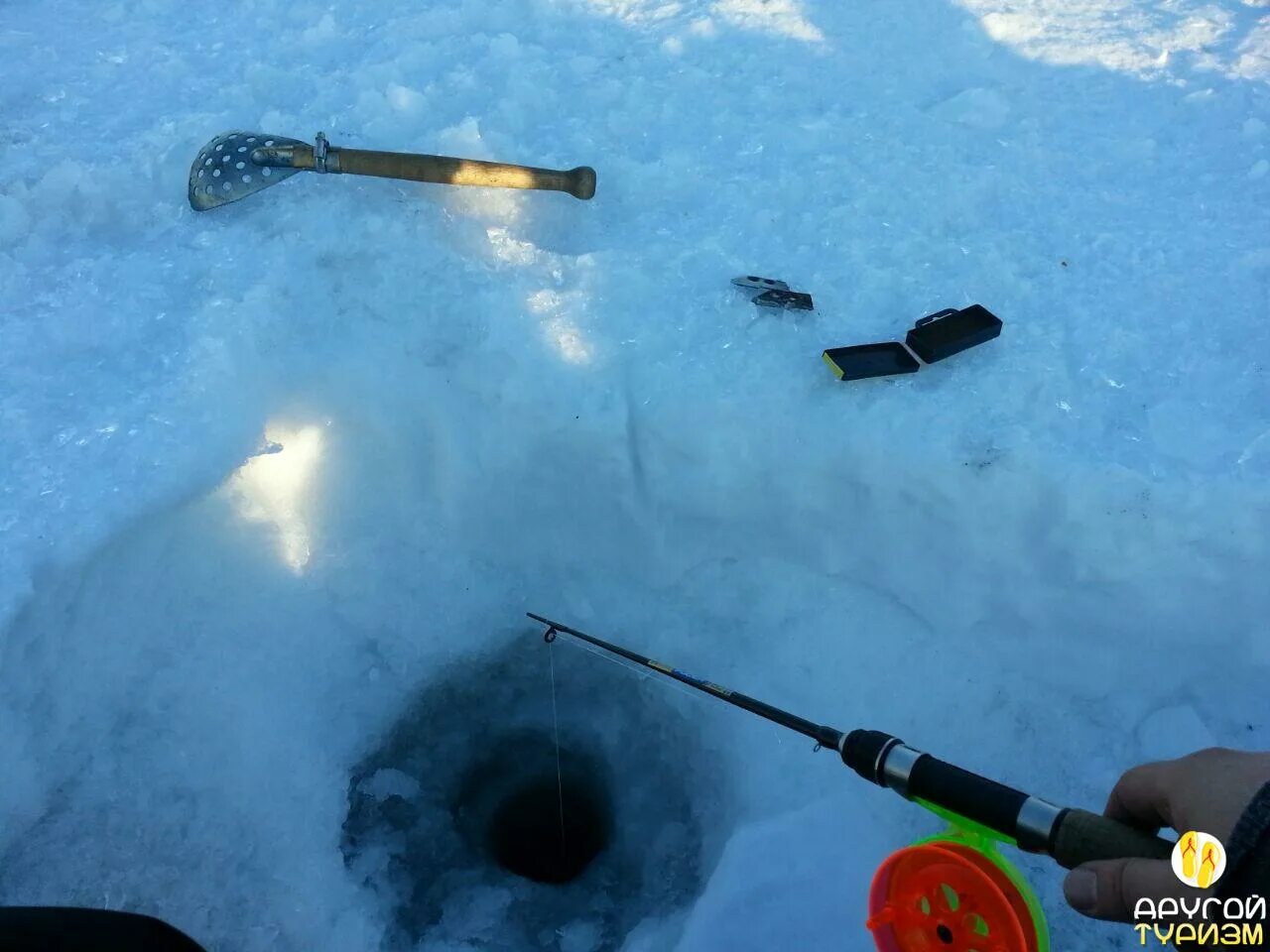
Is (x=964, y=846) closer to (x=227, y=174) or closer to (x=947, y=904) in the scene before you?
(x=947, y=904)

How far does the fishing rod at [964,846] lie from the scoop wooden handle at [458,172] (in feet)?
6.39

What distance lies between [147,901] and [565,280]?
1999mm

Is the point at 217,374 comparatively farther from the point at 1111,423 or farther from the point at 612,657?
the point at 1111,423

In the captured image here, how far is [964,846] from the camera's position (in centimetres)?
158

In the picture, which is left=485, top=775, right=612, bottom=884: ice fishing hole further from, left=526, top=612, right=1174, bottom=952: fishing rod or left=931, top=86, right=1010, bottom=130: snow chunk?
left=931, top=86, right=1010, bottom=130: snow chunk

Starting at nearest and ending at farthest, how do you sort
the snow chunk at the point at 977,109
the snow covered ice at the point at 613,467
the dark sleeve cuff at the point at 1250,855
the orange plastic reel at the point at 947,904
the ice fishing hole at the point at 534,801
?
the dark sleeve cuff at the point at 1250,855, the orange plastic reel at the point at 947,904, the snow covered ice at the point at 613,467, the ice fishing hole at the point at 534,801, the snow chunk at the point at 977,109

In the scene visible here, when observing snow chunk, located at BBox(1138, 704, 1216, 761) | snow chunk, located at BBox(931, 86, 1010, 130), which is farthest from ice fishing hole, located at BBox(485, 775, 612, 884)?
snow chunk, located at BBox(931, 86, 1010, 130)

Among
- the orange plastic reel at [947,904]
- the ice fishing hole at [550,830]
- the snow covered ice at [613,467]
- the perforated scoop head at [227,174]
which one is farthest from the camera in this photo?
the perforated scoop head at [227,174]

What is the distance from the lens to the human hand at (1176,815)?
125cm

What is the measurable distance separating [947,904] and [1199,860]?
1.52ft

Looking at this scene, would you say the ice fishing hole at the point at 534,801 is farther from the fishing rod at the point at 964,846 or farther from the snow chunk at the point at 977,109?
the snow chunk at the point at 977,109

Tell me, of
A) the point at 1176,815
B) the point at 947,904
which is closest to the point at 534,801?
the point at 947,904

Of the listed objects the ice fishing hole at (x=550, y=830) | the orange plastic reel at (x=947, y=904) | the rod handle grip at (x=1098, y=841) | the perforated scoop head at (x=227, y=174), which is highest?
the rod handle grip at (x=1098, y=841)

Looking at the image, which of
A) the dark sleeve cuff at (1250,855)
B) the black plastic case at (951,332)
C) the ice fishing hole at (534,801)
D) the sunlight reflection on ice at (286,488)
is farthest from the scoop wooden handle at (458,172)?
the dark sleeve cuff at (1250,855)
